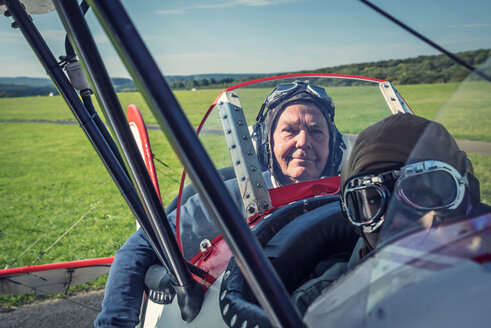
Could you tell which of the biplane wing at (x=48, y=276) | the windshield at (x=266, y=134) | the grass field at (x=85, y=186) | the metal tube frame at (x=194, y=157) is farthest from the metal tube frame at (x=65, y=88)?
the biplane wing at (x=48, y=276)

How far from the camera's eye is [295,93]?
1820 mm

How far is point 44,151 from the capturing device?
1438cm

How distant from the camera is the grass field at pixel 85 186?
933 mm

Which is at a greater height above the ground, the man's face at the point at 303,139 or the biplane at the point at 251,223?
the man's face at the point at 303,139

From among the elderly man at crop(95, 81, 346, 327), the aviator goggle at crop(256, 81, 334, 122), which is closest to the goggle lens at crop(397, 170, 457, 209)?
the elderly man at crop(95, 81, 346, 327)

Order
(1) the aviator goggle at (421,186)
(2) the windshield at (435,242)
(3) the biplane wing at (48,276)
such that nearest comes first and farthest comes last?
(2) the windshield at (435,242) < (1) the aviator goggle at (421,186) < (3) the biplane wing at (48,276)

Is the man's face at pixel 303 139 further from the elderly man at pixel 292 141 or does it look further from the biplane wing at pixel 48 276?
the biplane wing at pixel 48 276

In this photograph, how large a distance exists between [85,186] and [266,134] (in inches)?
319

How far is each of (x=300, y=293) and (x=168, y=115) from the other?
2.13 ft

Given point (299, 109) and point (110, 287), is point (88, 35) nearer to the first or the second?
point (110, 287)

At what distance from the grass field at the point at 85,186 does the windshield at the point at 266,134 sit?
0.02 meters

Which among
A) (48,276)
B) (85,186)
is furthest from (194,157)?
(85,186)

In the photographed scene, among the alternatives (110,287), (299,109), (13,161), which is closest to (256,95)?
(299,109)

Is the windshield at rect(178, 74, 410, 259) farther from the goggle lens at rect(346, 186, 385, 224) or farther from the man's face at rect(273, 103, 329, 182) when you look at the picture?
the goggle lens at rect(346, 186, 385, 224)
